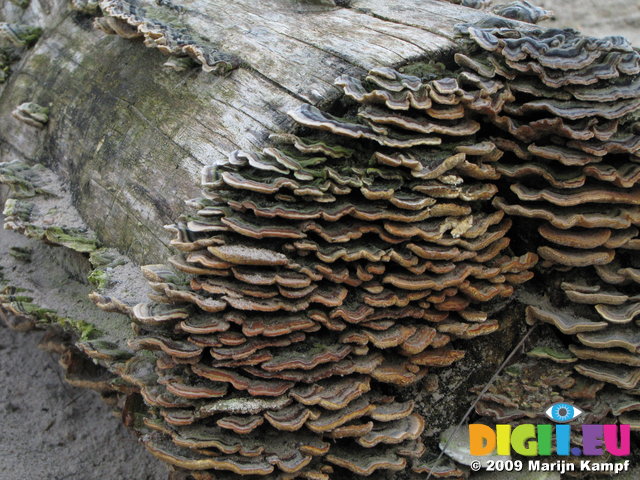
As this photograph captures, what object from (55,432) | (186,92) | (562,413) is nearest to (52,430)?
(55,432)

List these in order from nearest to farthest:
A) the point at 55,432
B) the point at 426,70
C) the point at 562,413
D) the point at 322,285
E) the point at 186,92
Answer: the point at 322,285 < the point at 562,413 < the point at 426,70 < the point at 186,92 < the point at 55,432

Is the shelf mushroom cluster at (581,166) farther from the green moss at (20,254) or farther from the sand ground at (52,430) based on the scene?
the green moss at (20,254)

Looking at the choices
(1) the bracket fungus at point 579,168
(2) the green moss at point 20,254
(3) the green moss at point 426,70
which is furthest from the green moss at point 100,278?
(1) the bracket fungus at point 579,168

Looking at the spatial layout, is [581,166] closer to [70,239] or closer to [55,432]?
[70,239]

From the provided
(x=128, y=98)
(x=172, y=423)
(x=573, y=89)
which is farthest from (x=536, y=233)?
(x=128, y=98)

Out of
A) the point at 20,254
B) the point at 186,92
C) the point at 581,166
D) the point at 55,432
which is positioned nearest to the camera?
the point at 581,166

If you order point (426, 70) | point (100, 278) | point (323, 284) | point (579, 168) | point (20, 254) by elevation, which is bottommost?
point (20, 254)
